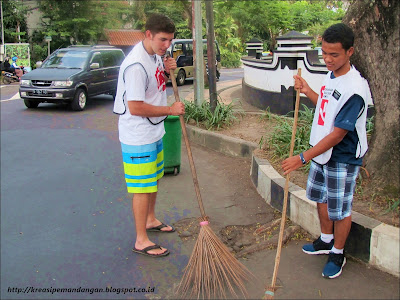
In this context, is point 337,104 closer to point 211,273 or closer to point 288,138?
point 211,273

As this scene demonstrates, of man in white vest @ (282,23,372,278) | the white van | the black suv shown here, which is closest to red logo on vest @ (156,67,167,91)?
man in white vest @ (282,23,372,278)

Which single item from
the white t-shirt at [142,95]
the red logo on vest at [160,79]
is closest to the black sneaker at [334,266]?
the white t-shirt at [142,95]

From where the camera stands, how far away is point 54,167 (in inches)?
239

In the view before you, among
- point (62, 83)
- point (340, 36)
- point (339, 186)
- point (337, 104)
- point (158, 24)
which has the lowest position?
point (339, 186)

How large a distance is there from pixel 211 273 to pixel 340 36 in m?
1.90

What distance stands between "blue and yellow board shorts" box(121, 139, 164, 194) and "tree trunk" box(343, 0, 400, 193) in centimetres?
203

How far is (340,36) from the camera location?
2805mm

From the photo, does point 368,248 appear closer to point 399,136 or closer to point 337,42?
point 399,136

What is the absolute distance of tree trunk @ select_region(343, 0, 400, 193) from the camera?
12.2ft

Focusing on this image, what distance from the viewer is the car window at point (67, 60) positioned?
39.1 ft

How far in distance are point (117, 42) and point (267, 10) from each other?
67.4ft

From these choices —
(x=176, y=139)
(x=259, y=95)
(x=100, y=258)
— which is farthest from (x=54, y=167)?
(x=259, y=95)

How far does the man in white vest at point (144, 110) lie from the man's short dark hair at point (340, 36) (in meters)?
1.21

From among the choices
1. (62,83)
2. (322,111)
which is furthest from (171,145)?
(62,83)
